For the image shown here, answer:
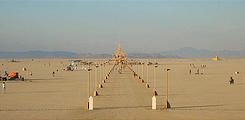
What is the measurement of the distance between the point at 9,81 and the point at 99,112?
65.5 feet

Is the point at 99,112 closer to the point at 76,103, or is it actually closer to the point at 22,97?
the point at 76,103

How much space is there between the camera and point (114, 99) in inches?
731

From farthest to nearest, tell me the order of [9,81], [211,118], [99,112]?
[9,81]
[99,112]
[211,118]

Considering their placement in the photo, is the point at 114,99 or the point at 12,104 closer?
the point at 12,104

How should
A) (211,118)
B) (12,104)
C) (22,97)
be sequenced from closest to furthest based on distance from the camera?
1. (211,118)
2. (12,104)
3. (22,97)

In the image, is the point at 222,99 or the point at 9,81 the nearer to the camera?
the point at 222,99

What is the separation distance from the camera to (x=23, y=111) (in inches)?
590

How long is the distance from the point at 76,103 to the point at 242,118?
8916 mm

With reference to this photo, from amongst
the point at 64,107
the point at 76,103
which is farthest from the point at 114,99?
the point at 64,107

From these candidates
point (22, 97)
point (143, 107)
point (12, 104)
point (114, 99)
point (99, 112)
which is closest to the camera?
point (99, 112)

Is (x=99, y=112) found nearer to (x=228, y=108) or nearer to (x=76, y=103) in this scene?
(x=76, y=103)

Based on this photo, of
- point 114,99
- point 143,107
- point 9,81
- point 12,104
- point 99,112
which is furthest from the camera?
point 9,81

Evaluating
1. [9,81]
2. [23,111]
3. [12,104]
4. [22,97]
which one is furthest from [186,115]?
[9,81]

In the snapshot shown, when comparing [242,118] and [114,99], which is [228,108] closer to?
[242,118]
